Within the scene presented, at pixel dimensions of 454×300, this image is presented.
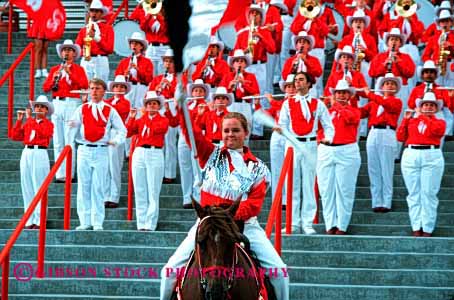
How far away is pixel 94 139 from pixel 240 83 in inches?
106

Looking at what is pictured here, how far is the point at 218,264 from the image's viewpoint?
1102 centimetres

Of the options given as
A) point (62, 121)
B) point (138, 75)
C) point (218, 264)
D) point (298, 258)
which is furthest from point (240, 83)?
point (218, 264)

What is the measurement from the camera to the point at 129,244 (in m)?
17.3

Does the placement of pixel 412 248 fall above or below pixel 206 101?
below

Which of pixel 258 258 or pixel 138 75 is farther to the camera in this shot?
pixel 138 75

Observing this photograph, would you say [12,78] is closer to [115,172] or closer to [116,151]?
[116,151]

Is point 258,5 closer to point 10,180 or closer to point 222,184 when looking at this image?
point 10,180

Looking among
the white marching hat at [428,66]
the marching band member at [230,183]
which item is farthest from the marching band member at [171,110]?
the marching band member at [230,183]

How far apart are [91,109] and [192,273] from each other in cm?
804

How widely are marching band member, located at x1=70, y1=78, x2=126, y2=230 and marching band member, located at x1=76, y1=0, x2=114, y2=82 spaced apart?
8.94ft

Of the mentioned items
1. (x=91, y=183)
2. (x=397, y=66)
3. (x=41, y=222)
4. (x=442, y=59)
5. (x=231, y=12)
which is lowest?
(x=41, y=222)

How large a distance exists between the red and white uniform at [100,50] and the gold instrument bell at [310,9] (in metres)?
3.28

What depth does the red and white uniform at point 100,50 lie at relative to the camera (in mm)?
22125

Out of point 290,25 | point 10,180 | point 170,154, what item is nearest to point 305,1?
point 290,25
